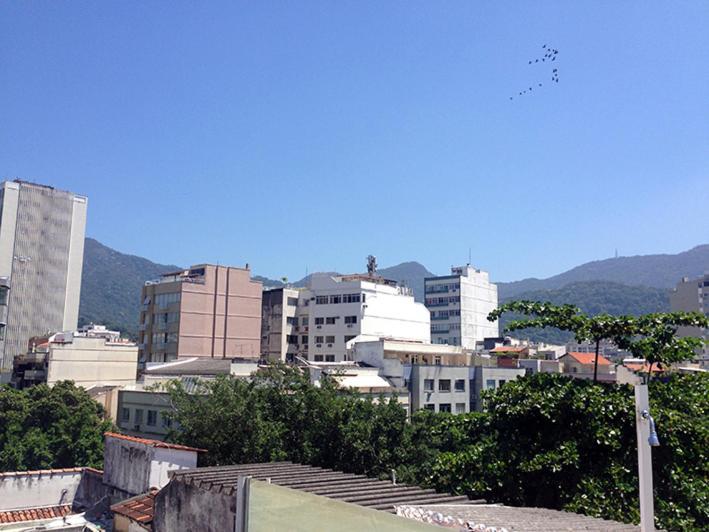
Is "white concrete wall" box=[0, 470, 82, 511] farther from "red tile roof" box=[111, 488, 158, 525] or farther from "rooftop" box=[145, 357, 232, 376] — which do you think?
"rooftop" box=[145, 357, 232, 376]

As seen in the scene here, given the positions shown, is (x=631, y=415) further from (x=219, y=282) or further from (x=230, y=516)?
(x=219, y=282)

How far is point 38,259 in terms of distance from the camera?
97.9 metres

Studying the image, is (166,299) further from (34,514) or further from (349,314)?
(34,514)

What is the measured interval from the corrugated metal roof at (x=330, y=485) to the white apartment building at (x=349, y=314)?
61952mm

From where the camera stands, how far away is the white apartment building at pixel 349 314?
250ft

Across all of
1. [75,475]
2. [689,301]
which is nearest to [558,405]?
[75,475]

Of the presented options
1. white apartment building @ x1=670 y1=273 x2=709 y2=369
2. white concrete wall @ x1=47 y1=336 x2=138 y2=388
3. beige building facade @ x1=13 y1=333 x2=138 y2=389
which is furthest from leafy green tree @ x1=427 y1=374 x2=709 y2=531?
white apartment building @ x1=670 y1=273 x2=709 y2=369

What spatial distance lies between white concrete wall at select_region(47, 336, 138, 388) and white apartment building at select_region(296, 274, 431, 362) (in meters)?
25.1

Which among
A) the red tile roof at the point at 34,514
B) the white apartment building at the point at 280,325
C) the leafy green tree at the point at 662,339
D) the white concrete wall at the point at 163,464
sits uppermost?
the white apartment building at the point at 280,325

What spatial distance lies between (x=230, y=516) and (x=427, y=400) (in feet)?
138

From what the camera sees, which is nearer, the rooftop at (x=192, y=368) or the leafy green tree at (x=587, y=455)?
the leafy green tree at (x=587, y=455)

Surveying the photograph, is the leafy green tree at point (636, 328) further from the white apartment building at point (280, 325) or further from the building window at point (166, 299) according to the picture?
the white apartment building at point (280, 325)

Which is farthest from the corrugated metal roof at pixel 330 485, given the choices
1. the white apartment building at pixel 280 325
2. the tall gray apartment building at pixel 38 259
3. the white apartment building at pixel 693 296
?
the white apartment building at pixel 693 296

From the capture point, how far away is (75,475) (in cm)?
2011
